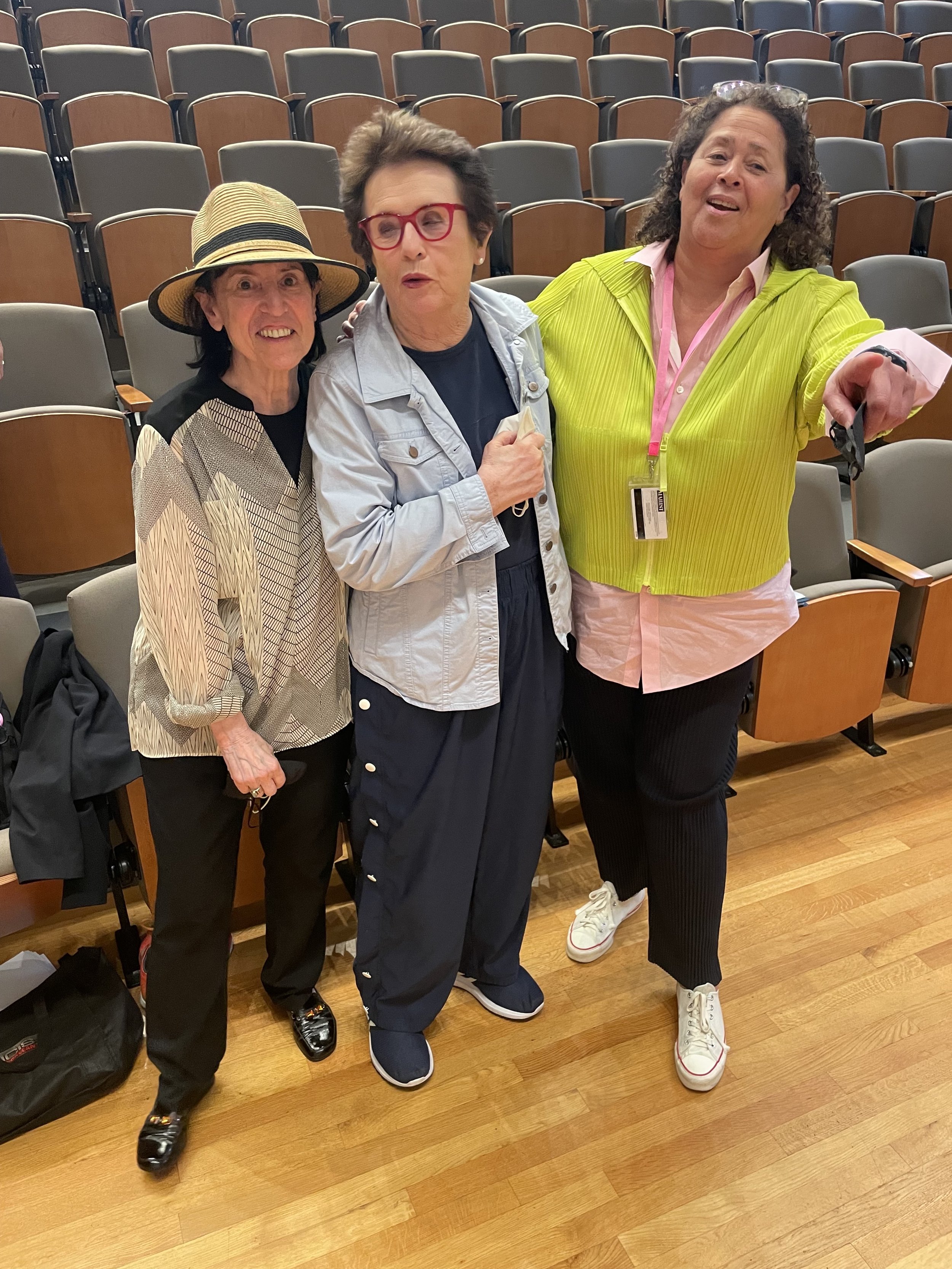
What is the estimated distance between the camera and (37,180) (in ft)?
5.85

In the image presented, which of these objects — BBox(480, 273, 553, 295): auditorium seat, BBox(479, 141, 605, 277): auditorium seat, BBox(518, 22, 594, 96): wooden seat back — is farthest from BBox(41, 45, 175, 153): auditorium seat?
BBox(518, 22, 594, 96): wooden seat back

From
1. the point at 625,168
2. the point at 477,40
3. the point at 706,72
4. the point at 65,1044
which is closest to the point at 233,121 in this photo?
the point at 625,168

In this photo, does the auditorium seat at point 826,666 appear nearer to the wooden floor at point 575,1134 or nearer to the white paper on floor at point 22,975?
the wooden floor at point 575,1134

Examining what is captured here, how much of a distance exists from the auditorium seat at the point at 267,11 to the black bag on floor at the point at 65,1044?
9.29 feet

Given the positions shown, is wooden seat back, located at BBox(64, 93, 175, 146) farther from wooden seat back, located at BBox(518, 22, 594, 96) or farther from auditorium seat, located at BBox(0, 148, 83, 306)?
wooden seat back, located at BBox(518, 22, 594, 96)

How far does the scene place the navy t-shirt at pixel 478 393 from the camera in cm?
68

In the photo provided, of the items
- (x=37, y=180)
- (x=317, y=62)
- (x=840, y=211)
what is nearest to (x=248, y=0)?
(x=317, y=62)

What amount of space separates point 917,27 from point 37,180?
3.57 m

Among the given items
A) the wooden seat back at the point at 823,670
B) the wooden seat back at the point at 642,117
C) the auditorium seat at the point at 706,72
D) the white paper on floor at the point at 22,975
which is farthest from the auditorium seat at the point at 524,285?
the auditorium seat at the point at 706,72

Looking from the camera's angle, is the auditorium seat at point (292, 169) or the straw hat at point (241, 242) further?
the auditorium seat at point (292, 169)

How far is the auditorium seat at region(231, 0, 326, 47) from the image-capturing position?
8.93 ft

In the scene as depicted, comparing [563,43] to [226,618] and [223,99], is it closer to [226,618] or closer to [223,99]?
[223,99]

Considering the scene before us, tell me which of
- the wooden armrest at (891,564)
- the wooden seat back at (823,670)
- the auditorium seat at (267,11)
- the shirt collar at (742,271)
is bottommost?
the wooden seat back at (823,670)

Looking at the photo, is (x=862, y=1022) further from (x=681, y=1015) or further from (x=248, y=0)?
(x=248, y=0)
